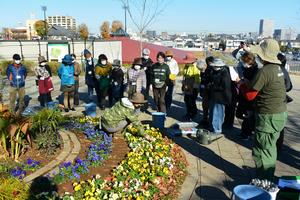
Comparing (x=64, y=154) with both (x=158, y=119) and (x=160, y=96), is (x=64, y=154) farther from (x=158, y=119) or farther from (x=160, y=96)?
(x=160, y=96)

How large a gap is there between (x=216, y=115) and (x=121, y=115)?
220 cm

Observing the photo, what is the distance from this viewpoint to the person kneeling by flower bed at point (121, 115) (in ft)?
→ 18.8

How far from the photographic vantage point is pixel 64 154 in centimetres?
504

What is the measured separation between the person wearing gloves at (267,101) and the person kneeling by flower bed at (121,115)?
210 cm

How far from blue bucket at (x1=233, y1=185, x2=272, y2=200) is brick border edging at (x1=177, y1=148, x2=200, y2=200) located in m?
0.90

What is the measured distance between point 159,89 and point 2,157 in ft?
14.6

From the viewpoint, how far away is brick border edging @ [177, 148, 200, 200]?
4.56 m

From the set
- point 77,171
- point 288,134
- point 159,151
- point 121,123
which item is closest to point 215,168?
point 159,151

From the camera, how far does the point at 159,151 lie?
5.41 meters

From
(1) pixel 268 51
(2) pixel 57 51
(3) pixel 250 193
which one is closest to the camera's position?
(3) pixel 250 193

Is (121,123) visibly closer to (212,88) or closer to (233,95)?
(212,88)

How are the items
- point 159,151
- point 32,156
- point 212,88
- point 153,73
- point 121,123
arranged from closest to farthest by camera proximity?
point 32,156, point 159,151, point 121,123, point 212,88, point 153,73

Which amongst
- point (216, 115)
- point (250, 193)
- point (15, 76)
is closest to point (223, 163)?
point (216, 115)

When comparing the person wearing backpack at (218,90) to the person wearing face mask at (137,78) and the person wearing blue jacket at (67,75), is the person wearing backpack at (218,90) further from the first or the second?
the person wearing blue jacket at (67,75)
